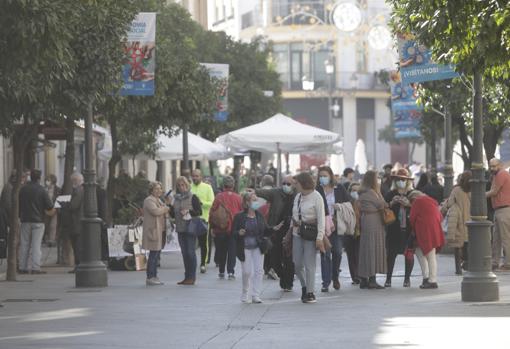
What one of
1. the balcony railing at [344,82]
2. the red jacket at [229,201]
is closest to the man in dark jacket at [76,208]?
the red jacket at [229,201]

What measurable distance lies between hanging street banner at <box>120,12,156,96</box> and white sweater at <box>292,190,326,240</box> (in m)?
5.65

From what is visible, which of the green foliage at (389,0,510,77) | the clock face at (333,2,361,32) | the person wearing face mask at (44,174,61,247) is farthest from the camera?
the clock face at (333,2,361,32)

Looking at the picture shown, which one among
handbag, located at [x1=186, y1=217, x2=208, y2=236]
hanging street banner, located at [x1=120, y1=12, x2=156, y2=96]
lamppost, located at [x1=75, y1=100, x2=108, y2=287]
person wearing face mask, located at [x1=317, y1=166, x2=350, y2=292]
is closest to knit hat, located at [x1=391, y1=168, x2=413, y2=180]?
person wearing face mask, located at [x1=317, y1=166, x2=350, y2=292]

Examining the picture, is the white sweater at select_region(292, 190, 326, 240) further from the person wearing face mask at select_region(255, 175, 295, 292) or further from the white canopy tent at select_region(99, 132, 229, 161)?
the white canopy tent at select_region(99, 132, 229, 161)

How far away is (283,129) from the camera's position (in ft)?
115

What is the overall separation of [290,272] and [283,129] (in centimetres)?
1392

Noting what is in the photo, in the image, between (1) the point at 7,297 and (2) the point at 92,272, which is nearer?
(1) the point at 7,297

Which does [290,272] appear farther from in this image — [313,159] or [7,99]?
[313,159]

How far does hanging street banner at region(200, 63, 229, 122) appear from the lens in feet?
123

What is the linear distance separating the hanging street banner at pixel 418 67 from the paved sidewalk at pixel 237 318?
3.09m

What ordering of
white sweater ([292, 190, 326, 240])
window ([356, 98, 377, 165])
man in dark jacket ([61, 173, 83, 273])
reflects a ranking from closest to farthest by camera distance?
white sweater ([292, 190, 326, 240]) → man in dark jacket ([61, 173, 83, 273]) → window ([356, 98, 377, 165])

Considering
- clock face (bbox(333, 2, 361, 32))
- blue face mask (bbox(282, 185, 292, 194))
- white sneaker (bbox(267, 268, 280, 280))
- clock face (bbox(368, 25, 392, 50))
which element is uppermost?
clock face (bbox(333, 2, 361, 32))

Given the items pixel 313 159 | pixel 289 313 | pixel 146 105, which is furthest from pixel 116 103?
pixel 313 159

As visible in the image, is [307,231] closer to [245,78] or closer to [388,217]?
[388,217]
